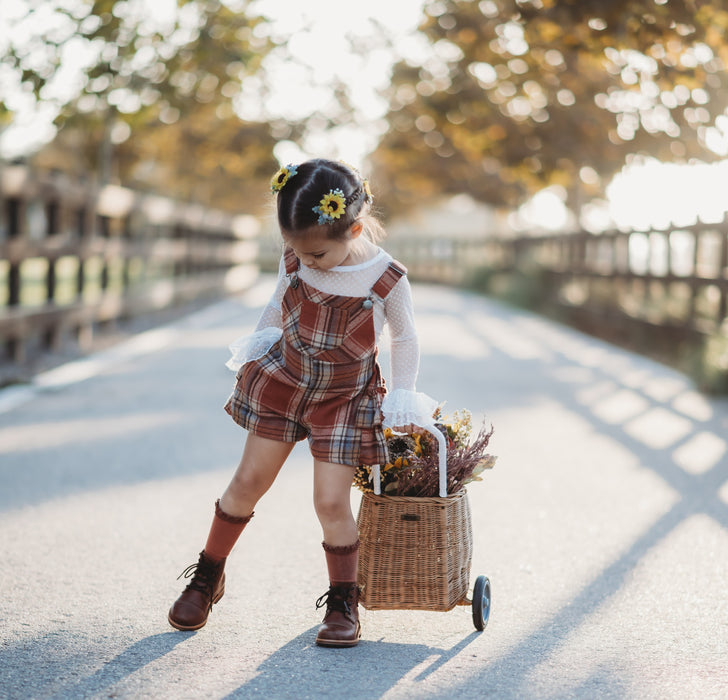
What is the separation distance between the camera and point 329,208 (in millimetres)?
2857

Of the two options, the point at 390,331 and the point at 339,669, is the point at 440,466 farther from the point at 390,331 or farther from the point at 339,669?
the point at 339,669

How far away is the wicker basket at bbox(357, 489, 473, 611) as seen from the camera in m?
3.11

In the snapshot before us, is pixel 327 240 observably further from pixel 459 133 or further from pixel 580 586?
pixel 459 133

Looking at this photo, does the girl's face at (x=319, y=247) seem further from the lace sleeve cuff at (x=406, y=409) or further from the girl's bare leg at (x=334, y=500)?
the girl's bare leg at (x=334, y=500)

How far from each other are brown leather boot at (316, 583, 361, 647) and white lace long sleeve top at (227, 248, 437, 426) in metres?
0.49

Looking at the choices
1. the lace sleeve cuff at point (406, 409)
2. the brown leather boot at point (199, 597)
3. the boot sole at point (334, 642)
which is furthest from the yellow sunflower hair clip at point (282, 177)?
the boot sole at point (334, 642)

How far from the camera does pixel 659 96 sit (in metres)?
16.0

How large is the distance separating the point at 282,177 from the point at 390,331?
0.54 meters

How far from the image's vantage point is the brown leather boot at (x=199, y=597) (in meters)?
3.07

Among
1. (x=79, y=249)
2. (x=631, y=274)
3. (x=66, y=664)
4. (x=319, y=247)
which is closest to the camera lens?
(x=66, y=664)

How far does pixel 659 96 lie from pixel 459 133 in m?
7.53

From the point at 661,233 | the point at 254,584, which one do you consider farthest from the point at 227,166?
the point at 254,584

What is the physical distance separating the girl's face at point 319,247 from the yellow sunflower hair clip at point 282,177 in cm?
13

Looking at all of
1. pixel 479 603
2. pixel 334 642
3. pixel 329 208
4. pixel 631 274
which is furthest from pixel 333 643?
pixel 631 274
